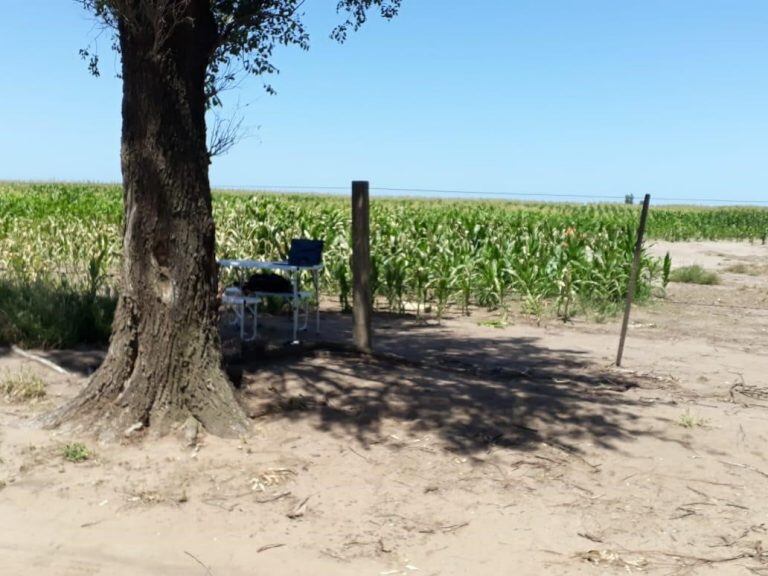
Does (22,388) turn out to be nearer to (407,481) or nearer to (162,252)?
(162,252)

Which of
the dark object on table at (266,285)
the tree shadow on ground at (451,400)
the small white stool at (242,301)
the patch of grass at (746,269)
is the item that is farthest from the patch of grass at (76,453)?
the patch of grass at (746,269)

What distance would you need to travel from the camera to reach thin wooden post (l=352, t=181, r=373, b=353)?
7906mm

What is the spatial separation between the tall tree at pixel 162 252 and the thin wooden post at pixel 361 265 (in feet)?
6.52

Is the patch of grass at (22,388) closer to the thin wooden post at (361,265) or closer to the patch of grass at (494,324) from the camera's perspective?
the thin wooden post at (361,265)

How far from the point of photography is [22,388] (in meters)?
6.76

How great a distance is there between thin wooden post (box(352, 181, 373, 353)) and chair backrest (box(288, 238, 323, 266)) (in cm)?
94

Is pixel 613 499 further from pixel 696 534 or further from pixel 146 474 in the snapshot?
pixel 146 474

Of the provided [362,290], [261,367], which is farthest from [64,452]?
[362,290]

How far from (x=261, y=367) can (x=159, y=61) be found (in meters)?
2.61

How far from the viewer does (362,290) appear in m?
8.11

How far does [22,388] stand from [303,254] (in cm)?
312

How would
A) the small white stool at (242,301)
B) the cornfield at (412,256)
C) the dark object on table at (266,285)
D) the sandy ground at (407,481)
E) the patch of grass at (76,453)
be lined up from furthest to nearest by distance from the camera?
the cornfield at (412,256) → the dark object on table at (266,285) → the small white stool at (242,301) → the patch of grass at (76,453) → the sandy ground at (407,481)

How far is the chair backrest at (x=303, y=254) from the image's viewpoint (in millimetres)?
8906

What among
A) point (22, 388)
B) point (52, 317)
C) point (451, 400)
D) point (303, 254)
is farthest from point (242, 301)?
point (451, 400)
